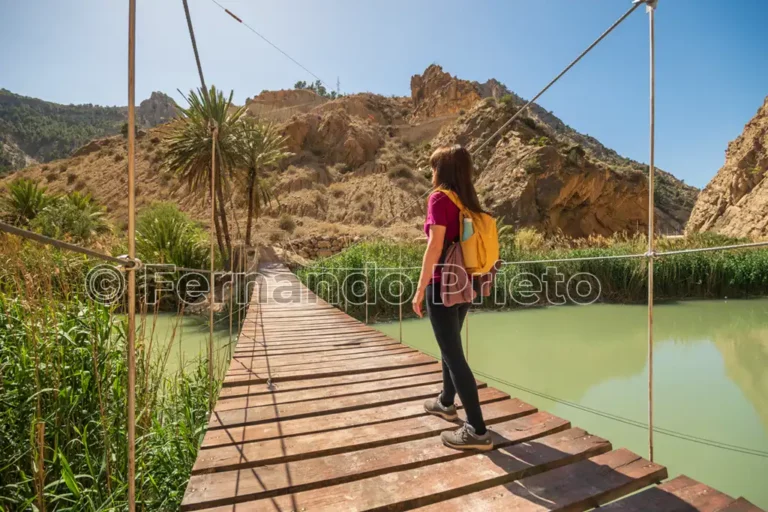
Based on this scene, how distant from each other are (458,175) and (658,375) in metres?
3.32

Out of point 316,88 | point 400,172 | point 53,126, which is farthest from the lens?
point 316,88

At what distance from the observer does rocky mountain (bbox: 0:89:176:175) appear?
86.6 feet

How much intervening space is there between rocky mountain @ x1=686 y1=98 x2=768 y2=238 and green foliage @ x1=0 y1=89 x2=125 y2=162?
125 ft

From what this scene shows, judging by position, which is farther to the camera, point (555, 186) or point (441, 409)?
point (555, 186)

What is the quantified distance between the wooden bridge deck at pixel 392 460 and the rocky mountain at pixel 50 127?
27.1 meters

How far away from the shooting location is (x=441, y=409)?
5.11ft

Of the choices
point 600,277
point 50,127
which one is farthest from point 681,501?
point 50,127

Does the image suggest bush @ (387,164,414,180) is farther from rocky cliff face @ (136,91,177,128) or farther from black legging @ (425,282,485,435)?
rocky cliff face @ (136,91,177,128)

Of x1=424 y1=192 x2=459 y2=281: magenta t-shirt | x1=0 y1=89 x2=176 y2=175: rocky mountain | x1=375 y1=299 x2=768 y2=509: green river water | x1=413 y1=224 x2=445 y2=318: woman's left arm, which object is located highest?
x1=0 y1=89 x2=176 y2=175: rocky mountain

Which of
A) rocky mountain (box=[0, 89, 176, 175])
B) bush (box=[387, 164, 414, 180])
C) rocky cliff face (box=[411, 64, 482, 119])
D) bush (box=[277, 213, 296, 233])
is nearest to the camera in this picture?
bush (box=[277, 213, 296, 233])

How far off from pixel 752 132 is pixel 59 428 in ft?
77.5

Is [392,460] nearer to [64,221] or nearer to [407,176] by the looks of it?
[64,221]

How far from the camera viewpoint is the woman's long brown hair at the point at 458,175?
1296 millimetres

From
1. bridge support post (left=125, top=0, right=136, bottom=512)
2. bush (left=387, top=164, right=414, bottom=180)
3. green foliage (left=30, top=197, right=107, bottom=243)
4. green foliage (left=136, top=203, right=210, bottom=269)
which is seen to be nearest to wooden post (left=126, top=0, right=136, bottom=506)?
bridge support post (left=125, top=0, right=136, bottom=512)
